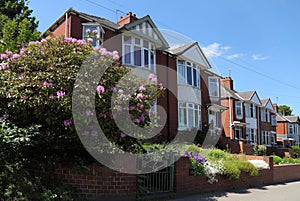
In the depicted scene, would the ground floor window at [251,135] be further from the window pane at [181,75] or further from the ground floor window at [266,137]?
the window pane at [181,75]

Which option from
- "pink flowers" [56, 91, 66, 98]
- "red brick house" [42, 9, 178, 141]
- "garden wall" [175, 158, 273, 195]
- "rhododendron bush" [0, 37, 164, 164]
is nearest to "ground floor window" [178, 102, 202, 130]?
"red brick house" [42, 9, 178, 141]

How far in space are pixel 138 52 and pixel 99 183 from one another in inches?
440

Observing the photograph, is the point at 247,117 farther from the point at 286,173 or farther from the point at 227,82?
the point at 286,173

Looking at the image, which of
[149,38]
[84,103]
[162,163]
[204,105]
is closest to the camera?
[84,103]

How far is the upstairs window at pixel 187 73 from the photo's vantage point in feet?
69.4

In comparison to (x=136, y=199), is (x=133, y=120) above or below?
above

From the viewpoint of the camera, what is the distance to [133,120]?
285 inches

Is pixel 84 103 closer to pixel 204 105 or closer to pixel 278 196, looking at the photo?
pixel 278 196

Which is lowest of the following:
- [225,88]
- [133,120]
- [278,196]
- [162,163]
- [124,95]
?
[278,196]

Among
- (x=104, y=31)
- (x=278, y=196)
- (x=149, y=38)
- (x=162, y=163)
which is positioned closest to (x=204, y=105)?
(x=149, y=38)

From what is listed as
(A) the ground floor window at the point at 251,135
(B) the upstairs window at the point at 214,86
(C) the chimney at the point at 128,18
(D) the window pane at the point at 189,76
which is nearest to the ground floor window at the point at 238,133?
(A) the ground floor window at the point at 251,135

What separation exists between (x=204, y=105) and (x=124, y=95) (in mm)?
17431

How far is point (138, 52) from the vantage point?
Answer: 56.3 ft

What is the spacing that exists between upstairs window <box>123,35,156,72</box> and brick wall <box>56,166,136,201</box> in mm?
9847
